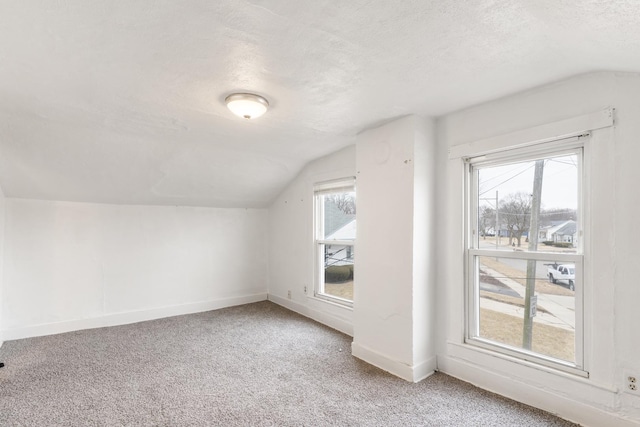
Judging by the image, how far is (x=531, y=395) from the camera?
2.12 m

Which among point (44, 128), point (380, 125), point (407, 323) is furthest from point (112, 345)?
point (380, 125)

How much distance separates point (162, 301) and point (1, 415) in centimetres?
215

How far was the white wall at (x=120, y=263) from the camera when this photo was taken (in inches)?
133

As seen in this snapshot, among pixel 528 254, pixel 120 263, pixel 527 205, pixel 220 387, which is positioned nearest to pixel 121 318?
pixel 120 263

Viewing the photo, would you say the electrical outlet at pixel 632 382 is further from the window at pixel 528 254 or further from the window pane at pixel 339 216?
the window pane at pixel 339 216

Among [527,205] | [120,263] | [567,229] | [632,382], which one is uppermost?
[527,205]

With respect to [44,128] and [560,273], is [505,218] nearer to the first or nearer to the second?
[560,273]

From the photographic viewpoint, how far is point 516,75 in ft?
6.31

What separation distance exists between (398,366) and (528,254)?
1330 millimetres

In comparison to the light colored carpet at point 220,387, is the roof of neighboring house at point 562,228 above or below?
above

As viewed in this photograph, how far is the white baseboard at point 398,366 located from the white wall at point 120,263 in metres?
2.51

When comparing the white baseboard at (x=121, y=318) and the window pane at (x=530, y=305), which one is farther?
the white baseboard at (x=121, y=318)

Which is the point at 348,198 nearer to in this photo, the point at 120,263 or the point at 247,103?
the point at 247,103

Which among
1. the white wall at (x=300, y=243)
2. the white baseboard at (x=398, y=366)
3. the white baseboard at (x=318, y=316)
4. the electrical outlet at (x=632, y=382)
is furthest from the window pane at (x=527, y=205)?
the white baseboard at (x=318, y=316)
